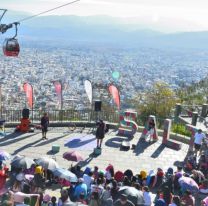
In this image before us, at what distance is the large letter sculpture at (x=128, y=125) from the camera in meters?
23.6

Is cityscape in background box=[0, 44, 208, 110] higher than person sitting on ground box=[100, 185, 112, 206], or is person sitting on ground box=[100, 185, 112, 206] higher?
person sitting on ground box=[100, 185, 112, 206]

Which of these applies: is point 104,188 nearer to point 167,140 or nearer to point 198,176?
point 198,176

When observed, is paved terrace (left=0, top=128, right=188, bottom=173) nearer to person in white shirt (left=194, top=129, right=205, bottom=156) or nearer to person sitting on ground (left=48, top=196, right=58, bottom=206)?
person in white shirt (left=194, top=129, right=205, bottom=156)

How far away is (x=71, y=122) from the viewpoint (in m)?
25.2

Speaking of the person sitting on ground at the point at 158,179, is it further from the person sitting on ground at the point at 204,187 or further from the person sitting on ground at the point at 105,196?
the person sitting on ground at the point at 105,196

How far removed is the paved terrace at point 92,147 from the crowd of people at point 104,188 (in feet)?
7.45

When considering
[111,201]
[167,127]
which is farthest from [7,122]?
[111,201]

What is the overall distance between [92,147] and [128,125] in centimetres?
331

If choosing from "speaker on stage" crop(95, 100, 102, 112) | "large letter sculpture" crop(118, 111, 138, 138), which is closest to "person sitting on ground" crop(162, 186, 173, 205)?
"large letter sculpture" crop(118, 111, 138, 138)

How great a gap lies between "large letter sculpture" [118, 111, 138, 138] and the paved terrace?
0.38 metres

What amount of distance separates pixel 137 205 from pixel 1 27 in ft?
36.2

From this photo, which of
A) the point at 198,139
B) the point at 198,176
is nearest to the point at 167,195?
the point at 198,176

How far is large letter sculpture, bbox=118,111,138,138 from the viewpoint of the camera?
23.6m

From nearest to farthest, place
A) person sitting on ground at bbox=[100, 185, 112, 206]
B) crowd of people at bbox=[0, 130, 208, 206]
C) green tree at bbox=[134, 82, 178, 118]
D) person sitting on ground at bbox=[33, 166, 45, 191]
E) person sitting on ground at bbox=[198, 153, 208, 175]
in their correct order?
1. crowd of people at bbox=[0, 130, 208, 206]
2. person sitting on ground at bbox=[100, 185, 112, 206]
3. person sitting on ground at bbox=[33, 166, 45, 191]
4. person sitting on ground at bbox=[198, 153, 208, 175]
5. green tree at bbox=[134, 82, 178, 118]
